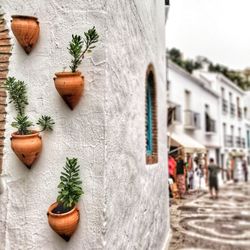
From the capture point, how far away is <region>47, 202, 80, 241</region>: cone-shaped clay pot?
9.71ft

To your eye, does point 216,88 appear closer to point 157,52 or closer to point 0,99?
point 157,52

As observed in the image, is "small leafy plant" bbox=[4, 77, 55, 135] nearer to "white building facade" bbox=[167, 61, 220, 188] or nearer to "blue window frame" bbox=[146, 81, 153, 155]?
"blue window frame" bbox=[146, 81, 153, 155]

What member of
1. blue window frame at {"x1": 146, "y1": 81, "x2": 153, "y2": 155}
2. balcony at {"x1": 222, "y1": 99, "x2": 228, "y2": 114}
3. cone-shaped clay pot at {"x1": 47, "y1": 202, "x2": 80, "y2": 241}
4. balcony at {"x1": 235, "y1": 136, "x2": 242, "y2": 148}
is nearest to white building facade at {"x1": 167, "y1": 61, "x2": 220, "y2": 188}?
balcony at {"x1": 222, "y1": 99, "x2": 228, "y2": 114}

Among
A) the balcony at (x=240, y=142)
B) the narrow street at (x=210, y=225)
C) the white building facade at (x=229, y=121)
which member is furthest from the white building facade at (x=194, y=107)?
the narrow street at (x=210, y=225)

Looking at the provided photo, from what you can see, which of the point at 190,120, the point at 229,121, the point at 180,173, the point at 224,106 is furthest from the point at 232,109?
the point at 180,173

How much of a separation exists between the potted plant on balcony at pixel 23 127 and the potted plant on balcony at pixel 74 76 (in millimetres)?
345

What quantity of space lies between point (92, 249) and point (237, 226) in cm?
695

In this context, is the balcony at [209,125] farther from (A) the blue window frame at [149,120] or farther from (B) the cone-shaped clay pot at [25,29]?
(B) the cone-shaped clay pot at [25,29]

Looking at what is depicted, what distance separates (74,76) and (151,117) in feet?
9.54

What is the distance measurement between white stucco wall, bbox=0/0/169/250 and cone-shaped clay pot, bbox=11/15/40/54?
0.11 metres

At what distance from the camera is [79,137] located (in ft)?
10.6

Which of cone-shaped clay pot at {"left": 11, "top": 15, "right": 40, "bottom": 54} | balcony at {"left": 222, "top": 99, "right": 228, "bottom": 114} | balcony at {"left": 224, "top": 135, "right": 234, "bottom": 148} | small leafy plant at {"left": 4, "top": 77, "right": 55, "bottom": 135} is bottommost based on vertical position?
small leafy plant at {"left": 4, "top": 77, "right": 55, "bottom": 135}

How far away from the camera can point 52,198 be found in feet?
10.6

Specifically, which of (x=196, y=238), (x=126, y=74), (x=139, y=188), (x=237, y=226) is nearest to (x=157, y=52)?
(x=126, y=74)
